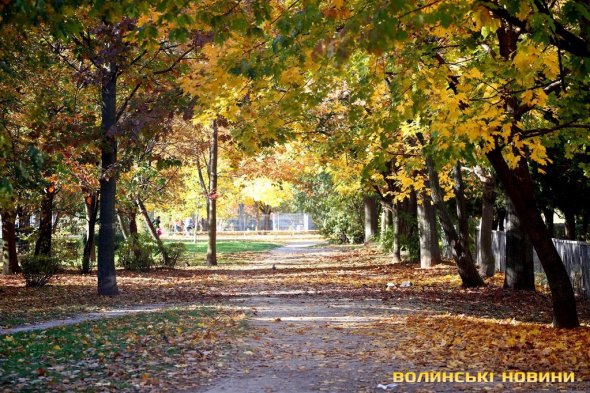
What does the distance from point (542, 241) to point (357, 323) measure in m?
3.54

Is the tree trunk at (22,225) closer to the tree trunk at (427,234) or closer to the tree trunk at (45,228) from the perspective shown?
the tree trunk at (45,228)

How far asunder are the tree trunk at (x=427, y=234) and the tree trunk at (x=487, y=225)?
277 centimetres

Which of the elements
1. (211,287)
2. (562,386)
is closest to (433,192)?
(211,287)

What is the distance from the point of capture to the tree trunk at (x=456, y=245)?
1780 cm

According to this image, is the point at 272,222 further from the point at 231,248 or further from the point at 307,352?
the point at 307,352

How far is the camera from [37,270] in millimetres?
19375

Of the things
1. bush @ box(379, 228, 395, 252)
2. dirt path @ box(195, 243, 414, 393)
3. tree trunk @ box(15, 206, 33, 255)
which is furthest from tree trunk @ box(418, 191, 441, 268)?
tree trunk @ box(15, 206, 33, 255)

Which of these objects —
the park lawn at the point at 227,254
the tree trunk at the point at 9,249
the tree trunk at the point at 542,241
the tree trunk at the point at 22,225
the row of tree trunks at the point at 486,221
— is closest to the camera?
the tree trunk at the point at 542,241

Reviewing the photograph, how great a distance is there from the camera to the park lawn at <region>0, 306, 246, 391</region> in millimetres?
7348

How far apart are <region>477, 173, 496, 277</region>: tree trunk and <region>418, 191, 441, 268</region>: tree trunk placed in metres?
2.77

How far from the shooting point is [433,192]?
58.7 feet

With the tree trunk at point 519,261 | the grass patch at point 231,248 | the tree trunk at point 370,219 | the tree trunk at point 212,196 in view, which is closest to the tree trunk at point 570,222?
the tree trunk at point 519,261

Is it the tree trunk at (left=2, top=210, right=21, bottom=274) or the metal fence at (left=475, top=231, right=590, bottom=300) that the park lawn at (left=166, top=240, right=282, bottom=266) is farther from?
the metal fence at (left=475, top=231, right=590, bottom=300)

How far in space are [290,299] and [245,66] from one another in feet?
33.8
